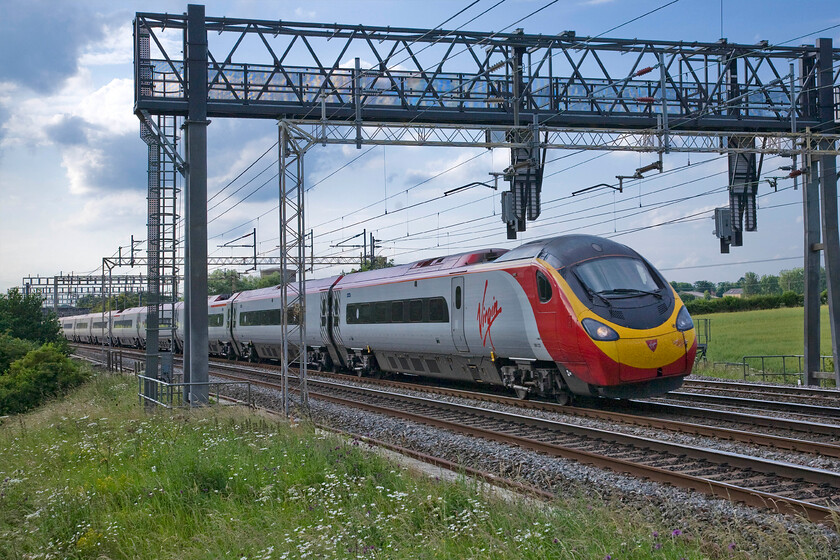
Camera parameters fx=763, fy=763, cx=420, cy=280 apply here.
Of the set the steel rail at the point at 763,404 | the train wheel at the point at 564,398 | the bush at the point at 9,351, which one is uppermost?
the bush at the point at 9,351

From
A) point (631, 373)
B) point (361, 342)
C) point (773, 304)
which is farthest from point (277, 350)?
point (773, 304)

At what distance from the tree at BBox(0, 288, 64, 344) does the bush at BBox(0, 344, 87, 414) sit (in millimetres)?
12564

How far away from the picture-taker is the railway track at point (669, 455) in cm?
786

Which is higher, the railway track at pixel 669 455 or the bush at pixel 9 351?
the bush at pixel 9 351

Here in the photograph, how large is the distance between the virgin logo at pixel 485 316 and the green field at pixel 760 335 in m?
11.8

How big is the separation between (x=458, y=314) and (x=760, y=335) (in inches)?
1251

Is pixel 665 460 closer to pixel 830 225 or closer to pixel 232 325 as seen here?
pixel 830 225

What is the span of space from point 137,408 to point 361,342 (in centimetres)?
827

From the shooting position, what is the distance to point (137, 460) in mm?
10625

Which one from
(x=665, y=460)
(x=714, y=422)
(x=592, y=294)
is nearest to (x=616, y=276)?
(x=592, y=294)

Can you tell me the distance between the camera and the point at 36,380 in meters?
23.6

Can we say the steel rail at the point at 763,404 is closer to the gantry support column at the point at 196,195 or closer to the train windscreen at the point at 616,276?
the train windscreen at the point at 616,276

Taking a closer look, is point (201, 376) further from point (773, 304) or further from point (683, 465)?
point (773, 304)

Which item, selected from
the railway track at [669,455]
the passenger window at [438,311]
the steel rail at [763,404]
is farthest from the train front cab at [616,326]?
the passenger window at [438,311]
